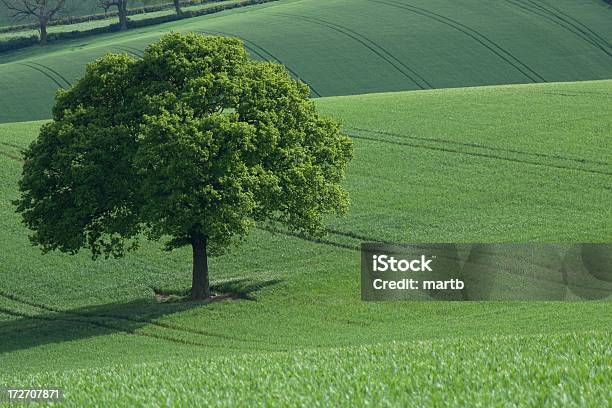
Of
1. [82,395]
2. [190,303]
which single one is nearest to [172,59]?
[190,303]

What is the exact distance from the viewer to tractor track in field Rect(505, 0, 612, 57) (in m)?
103

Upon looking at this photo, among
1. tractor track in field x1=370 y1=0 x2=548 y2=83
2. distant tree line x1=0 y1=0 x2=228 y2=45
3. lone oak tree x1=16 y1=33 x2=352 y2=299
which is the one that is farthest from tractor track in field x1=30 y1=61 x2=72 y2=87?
lone oak tree x1=16 y1=33 x2=352 y2=299

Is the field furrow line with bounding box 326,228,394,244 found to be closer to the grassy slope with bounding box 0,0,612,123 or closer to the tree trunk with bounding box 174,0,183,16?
the grassy slope with bounding box 0,0,612,123

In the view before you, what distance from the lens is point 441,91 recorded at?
2980 inches

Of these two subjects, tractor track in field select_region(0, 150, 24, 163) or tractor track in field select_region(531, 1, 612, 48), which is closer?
tractor track in field select_region(0, 150, 24, 163)

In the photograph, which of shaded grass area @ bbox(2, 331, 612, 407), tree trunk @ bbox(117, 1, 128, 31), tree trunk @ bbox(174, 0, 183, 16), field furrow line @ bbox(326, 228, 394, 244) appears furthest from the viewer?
tree trunk @ bbox(174, 0, 183, 16)

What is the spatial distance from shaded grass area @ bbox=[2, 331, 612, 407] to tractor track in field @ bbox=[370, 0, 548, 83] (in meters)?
74.6

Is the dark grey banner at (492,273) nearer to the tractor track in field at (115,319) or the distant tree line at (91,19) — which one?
the tractor track in field at (115,319)

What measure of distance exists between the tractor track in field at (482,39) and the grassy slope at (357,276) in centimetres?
2650

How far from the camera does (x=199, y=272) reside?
40.8 meters

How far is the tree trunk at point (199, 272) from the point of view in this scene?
40.8 m

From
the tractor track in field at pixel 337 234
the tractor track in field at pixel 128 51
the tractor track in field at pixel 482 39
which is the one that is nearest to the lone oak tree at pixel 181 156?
the tractor track in field at pixel 337 234

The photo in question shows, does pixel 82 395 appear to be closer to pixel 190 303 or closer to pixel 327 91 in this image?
pixel 190 303

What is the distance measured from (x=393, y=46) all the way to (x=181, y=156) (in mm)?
64939
